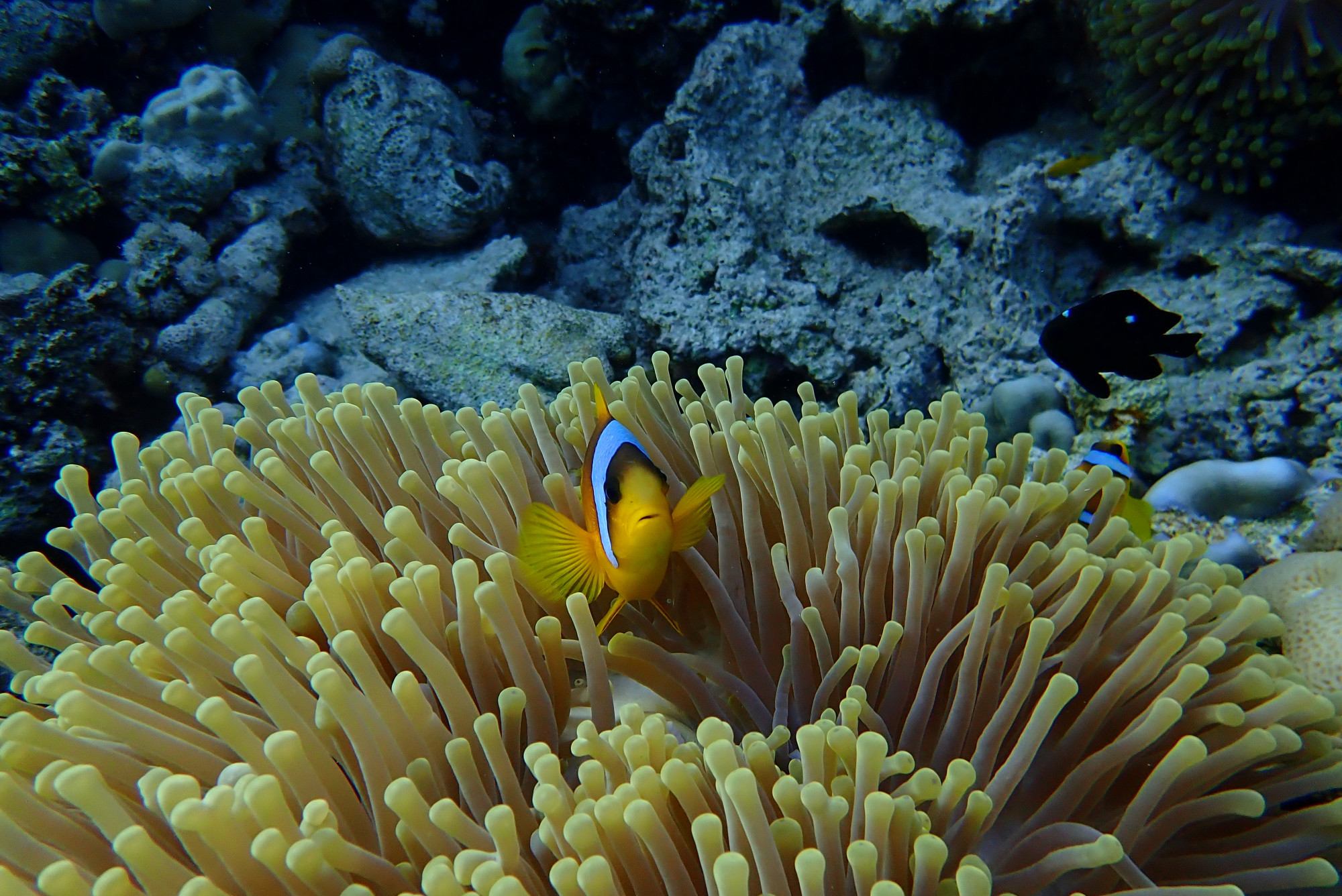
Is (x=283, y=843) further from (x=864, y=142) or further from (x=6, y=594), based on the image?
(x=864, y=142)

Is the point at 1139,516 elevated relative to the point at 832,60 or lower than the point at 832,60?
lower

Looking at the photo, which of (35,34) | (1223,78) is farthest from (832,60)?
(35,34)

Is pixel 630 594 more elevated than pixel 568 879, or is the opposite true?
pixel 630 594

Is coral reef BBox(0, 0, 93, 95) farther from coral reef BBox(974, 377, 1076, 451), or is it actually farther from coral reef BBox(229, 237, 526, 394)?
coral reef BBox(974, 377, 1076, 451)

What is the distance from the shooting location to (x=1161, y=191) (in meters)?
2.79

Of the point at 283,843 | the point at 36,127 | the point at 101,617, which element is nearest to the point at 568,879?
the point at 283,843

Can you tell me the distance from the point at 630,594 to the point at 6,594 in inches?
54.5

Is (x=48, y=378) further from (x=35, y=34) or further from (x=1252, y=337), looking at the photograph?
(x=1252, y=337)

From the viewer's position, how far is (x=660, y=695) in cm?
120

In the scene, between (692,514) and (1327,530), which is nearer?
(692,514)

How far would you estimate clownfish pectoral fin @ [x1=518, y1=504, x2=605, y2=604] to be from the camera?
113 cm

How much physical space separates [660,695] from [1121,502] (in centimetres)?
115

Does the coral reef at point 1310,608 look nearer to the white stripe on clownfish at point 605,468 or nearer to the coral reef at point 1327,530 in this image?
the coral reef at point 1327,530

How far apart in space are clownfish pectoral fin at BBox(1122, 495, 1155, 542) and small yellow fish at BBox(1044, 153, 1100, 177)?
1.68 m
